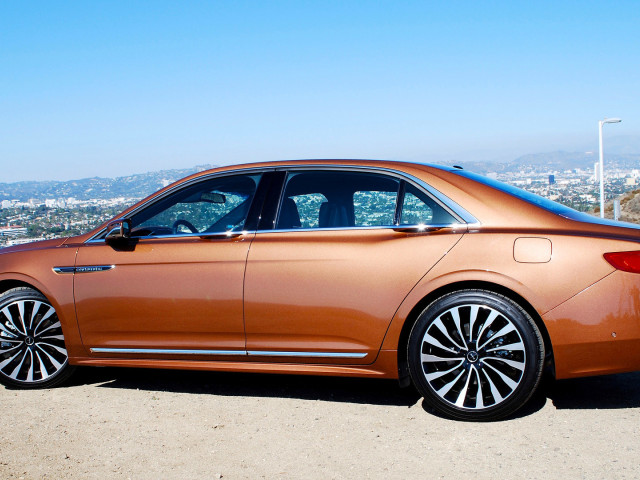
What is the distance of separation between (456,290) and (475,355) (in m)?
0.40

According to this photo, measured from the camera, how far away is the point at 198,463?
3.43m

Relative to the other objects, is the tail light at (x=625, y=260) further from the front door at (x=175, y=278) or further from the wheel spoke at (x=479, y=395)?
the front door at (x=175, y=278)

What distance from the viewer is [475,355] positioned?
3916 mm

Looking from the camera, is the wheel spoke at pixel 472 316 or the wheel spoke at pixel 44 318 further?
the wheel spoke at pixel 44 318

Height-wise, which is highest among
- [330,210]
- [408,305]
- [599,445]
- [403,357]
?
[330,210]

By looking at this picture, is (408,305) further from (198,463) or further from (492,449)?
(198,463)

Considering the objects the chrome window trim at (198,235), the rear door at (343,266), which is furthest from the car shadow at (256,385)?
the chrome window trim at (198,235)

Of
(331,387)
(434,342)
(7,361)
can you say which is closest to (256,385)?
(331,387)

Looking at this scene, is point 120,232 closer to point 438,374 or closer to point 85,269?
point 85,269

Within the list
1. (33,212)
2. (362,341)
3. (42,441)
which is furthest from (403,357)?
(33,212)

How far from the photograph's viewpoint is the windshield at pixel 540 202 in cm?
409

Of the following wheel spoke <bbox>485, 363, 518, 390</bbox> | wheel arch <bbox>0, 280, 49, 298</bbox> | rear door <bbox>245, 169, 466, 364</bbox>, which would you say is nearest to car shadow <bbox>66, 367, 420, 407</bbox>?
rear door <bbox>245, 169, 466, 364</bbox>

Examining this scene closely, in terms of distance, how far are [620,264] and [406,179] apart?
1373 mm

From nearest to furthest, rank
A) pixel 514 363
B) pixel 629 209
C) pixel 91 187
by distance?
pixel 514 363 < pixel 91 187 < pixel 629 209
